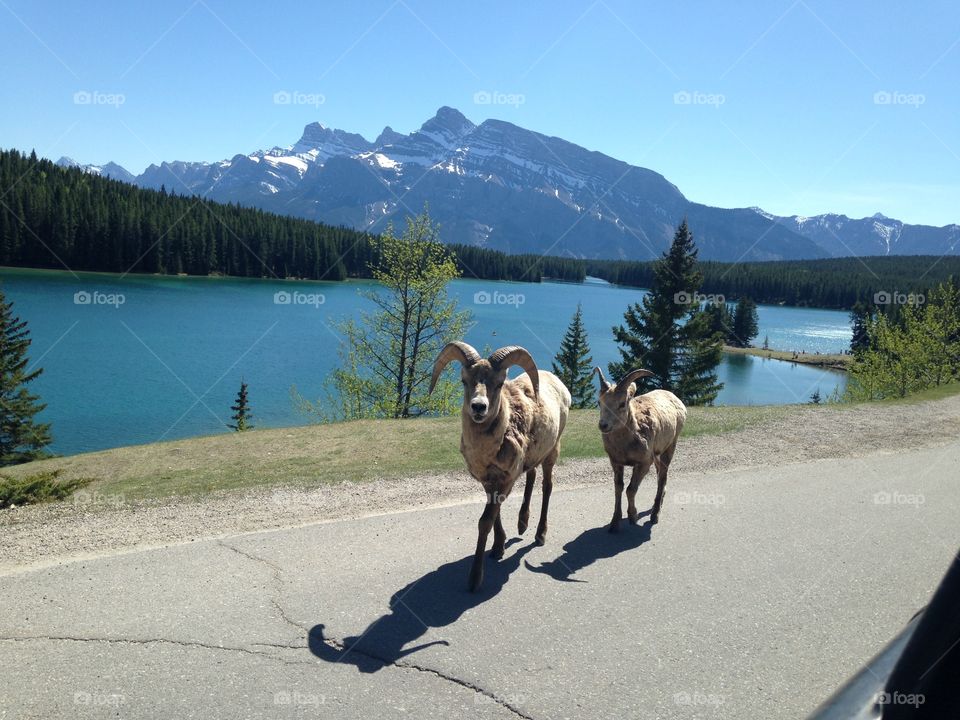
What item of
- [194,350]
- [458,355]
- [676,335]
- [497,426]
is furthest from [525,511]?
[194,350]

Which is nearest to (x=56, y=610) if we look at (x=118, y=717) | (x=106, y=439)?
(x=118, y=717)

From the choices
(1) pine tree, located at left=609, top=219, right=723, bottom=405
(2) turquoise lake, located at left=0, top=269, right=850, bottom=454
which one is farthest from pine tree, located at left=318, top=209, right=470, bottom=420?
(1) pine tree, located at left=609, top=219, right=723, bottom=405

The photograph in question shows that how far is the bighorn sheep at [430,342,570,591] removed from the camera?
7523 millimetres

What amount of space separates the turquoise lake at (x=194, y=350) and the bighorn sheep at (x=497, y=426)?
27978mm

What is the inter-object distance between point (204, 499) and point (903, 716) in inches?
465

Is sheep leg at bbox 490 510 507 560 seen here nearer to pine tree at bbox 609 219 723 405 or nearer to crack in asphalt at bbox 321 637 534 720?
crack in asphalt at bbox 321 637 534 720

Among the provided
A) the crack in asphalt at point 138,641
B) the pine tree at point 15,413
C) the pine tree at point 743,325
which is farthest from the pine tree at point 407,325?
the pine tree at point 743,325

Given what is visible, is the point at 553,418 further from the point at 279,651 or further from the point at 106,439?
the point at 106,439

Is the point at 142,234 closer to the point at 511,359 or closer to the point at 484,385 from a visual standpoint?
the point at 511,359

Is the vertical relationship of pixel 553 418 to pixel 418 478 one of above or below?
above

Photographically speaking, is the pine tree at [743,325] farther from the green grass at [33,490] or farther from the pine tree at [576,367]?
the green grass at [33,490]

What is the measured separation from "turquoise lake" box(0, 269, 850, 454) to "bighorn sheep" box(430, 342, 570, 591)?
28.0 metres

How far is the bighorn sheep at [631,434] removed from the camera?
9578 mm

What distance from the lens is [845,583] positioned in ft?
26.5
